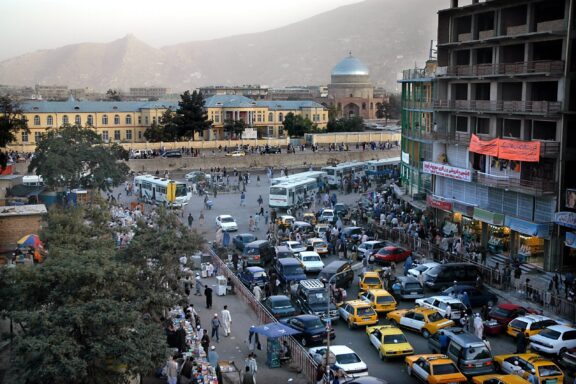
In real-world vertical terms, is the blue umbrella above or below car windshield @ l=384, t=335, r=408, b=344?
above

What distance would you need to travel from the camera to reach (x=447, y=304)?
25.6 meters

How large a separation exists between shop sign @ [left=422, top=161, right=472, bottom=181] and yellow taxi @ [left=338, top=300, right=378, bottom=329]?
13892mm

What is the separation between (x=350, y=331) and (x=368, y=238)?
1417 cm

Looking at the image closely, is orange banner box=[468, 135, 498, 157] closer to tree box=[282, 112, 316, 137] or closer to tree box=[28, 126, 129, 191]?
tree box=[28, 126, 129, 191]

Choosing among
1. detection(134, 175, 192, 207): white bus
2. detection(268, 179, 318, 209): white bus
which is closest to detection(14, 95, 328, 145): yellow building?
detection(134, 175, 192, 207): white bus

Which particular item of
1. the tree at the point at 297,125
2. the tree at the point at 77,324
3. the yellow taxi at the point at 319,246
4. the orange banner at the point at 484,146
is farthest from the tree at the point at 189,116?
the tree at the point at 77,324

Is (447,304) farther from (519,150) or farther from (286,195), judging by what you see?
(286,195)

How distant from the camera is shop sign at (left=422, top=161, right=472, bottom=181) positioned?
37062 mm

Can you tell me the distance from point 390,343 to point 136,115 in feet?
250

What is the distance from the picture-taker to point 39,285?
697 inches

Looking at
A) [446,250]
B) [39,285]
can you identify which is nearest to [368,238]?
[446,250]

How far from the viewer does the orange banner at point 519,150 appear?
104ft

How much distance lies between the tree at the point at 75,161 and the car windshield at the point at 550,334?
35002 mm

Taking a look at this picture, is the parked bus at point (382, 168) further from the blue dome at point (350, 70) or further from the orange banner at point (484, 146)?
the blue dome at point (350, 70)
